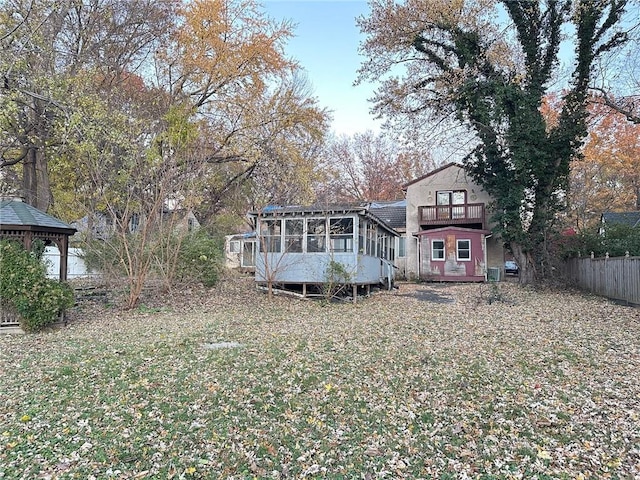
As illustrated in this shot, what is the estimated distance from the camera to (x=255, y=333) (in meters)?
7.25

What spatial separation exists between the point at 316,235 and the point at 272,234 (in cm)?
147

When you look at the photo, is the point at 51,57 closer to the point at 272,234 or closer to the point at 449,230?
the point at 272,234

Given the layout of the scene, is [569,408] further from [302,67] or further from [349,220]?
[302,67]

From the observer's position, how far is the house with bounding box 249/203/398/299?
11.2 m

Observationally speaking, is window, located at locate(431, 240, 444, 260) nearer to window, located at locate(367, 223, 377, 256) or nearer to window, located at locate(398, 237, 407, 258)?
window, located at locate(398, 237, 407, 258)

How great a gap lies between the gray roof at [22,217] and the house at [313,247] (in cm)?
518

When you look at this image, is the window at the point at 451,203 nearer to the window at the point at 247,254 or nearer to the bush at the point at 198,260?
the window at the point at 247,254

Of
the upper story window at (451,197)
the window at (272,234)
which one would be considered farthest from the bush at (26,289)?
the upper story window at (451,197)

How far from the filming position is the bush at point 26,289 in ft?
24.0

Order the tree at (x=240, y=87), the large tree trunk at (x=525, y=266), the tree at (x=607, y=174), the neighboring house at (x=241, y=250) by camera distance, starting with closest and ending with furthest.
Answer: the tree at (x=240, y=87), the large tree trunk at (x=525, y=266), the neighboring house at (x=241, y=250), the tree at (x=607, y=174)

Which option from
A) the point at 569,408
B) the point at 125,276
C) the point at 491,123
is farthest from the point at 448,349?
the point at 491,123

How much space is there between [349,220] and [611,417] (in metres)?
8.42

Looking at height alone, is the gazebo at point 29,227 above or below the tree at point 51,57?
below

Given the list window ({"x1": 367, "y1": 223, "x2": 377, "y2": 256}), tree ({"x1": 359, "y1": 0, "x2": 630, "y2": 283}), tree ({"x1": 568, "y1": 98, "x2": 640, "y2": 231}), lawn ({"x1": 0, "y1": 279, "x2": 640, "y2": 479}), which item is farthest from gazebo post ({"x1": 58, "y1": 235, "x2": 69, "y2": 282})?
tree ({"x1": 568, "y1": 98, "x2": 640, "y2": 231})
